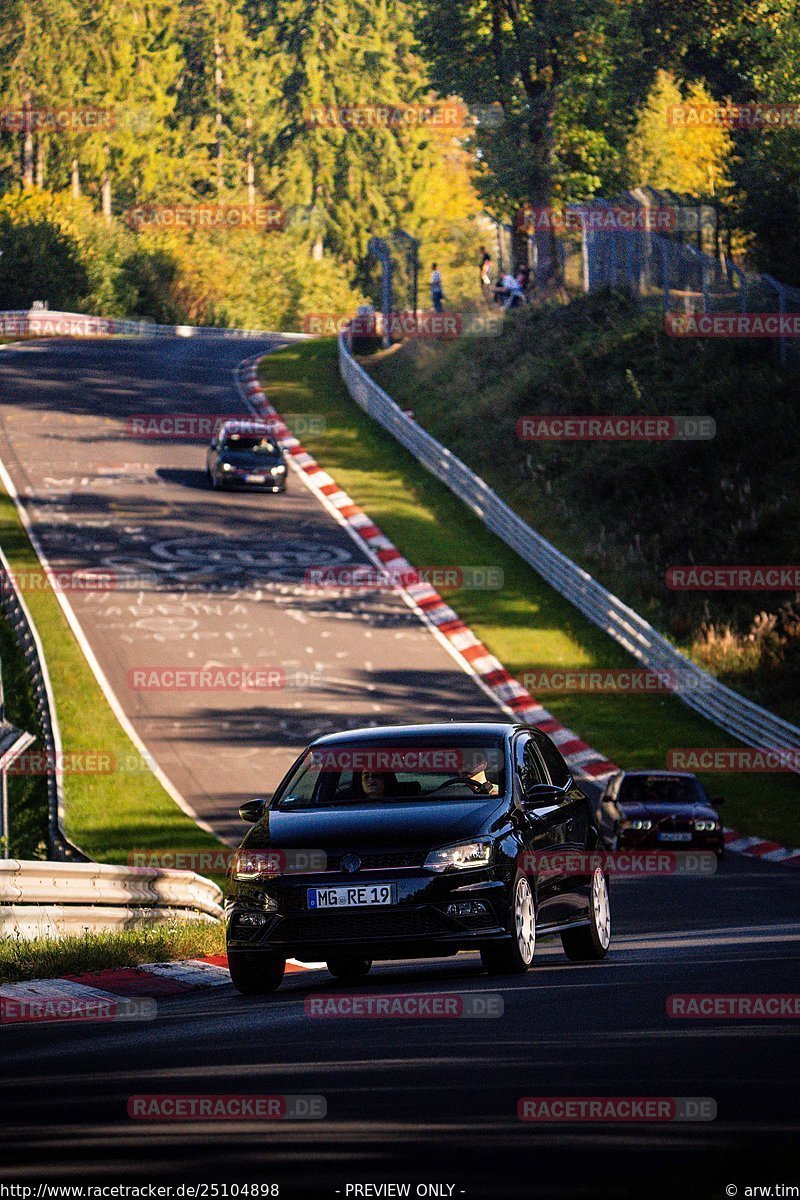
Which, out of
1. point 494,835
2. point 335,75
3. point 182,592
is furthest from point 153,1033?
point 335,75

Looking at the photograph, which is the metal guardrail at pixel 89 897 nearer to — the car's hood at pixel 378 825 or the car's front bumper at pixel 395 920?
the car's hood at pixel 378 825

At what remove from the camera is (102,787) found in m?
26.6

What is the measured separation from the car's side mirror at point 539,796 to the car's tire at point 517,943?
603 millimetres

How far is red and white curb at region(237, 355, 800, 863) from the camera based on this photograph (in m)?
27.7

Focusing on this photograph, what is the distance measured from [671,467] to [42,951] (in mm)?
32418

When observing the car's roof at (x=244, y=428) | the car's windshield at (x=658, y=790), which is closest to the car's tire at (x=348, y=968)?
the car's windshield at (x=658, y=790)

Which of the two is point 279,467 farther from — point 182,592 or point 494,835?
point 494,835

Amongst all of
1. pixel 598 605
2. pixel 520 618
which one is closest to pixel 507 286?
pixel 520 618

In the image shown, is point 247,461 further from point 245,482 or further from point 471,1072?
point 471,1072

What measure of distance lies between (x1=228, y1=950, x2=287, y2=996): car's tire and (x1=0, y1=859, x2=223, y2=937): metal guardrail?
1711 millimetres

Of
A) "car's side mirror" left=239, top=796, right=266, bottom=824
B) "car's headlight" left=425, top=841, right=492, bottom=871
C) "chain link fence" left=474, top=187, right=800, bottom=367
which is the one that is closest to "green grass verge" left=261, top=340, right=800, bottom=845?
"chain link fence" left=474, top=187, right=800, bottom=367

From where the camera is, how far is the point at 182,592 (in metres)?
36.6

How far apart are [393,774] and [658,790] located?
13313mm

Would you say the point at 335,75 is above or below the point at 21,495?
above
